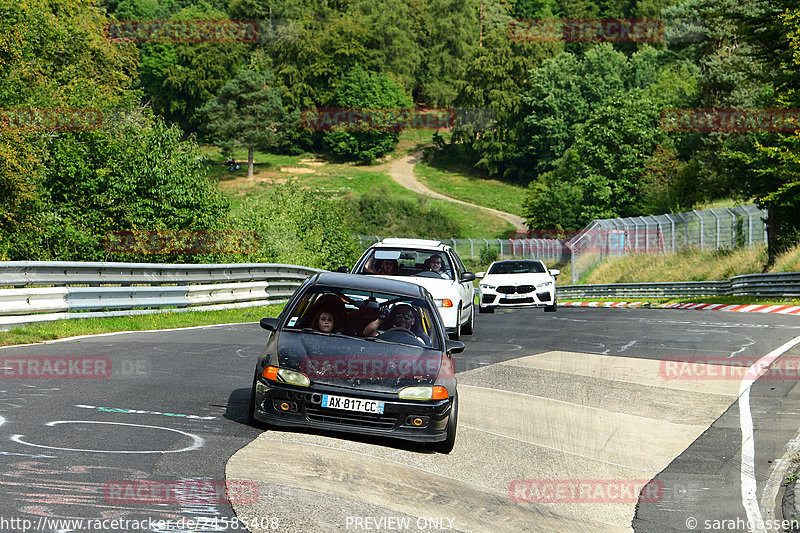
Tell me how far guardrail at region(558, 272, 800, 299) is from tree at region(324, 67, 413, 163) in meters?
71.1

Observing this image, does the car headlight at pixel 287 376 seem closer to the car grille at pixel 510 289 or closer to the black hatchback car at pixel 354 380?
the black hatchback car at pixel 354 380

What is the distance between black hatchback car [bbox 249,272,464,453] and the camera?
25.8 ft

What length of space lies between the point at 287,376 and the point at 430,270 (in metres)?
9.09

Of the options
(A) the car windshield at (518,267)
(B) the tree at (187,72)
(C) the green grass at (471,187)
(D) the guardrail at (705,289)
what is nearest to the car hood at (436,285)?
(A) the car windshield at (518,267)

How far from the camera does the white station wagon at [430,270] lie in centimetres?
1628

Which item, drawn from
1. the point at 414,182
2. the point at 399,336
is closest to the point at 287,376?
the point at 399,336

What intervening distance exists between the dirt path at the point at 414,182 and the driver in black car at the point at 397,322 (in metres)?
83.8

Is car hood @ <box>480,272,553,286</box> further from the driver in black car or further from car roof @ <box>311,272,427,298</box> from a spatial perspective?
the driver in black car

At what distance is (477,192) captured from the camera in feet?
361

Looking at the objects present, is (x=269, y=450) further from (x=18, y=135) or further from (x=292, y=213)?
(x=292, y=213)

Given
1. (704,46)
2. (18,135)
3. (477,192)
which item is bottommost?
(477,192)

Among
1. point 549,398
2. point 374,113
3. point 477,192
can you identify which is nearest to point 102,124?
point 549,398

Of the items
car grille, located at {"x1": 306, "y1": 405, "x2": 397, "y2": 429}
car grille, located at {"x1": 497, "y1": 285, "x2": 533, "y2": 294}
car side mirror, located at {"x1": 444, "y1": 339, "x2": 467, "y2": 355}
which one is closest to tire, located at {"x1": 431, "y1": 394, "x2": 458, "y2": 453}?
car grille, located at {"x1": 306, "y1": 405, "x2": 397, "y2": 429}

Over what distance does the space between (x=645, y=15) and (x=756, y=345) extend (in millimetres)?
133811
